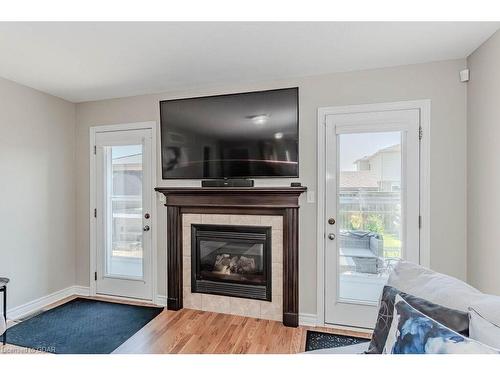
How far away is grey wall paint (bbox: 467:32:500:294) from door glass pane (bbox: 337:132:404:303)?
0.52 metres

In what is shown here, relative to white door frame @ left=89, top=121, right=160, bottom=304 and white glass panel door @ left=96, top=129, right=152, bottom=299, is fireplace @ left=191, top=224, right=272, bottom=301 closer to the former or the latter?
white door frame @ left=89, top=121, right=160, bottom=304

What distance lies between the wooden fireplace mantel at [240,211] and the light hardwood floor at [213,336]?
0.20m

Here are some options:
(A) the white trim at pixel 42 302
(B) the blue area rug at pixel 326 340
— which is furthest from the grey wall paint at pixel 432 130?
(A) the white trim at pixel 42 302

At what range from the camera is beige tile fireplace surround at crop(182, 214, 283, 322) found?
9.07 ft

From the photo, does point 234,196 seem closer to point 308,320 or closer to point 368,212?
point 368,212

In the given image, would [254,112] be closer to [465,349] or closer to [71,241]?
[465,349]

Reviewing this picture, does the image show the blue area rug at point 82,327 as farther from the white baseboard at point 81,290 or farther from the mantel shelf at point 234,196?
the mantel shelf at point 234,196

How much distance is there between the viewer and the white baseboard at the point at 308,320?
2.68 meters

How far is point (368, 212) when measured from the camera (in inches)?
101

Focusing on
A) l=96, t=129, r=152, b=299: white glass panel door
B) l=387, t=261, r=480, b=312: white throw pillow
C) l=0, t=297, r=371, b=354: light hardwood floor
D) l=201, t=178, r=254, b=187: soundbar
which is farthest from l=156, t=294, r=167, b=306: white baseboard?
l=387, t=261, r=480, b=312: white throw pillow

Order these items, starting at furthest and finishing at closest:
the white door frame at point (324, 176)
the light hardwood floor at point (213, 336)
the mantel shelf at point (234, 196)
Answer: the mantel shelf at point (234, 196) < the white door frame at point (324, 176) < the light hardwood floor at point (213, 336)
